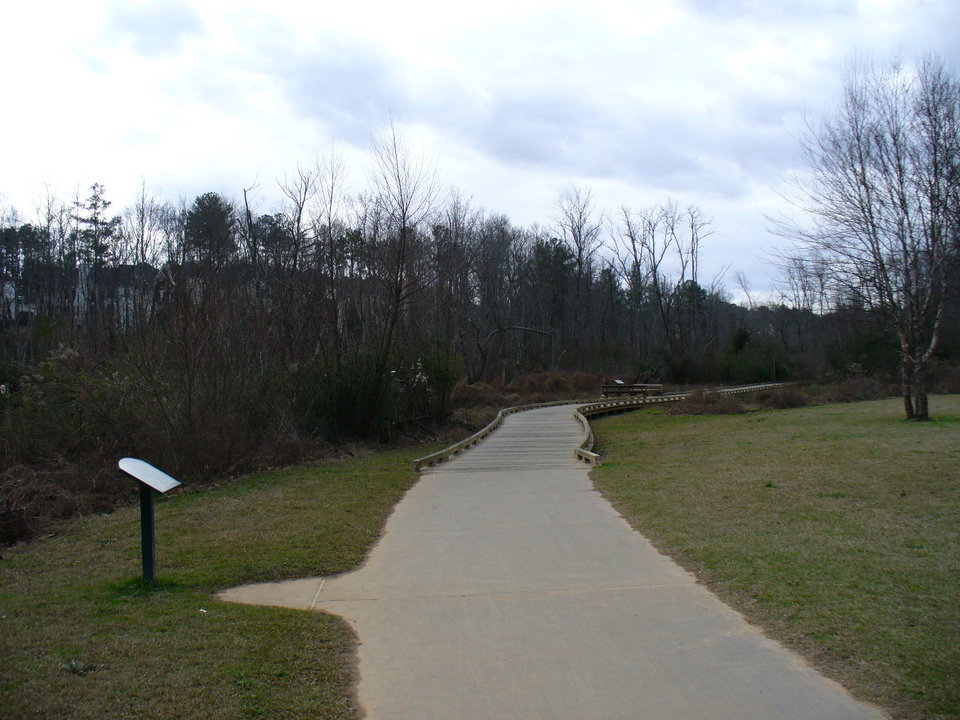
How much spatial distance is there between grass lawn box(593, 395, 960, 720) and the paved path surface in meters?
0.33

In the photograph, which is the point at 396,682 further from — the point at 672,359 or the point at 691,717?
the point at 672,359

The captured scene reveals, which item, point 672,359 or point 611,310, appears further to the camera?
point 611,310

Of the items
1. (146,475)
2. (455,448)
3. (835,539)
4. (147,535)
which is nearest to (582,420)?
(455,448)

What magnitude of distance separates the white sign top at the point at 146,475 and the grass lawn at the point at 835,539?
15.0 feet

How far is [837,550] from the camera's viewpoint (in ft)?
25.7

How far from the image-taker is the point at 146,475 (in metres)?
6.25

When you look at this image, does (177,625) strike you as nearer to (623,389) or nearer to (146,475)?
(146,475)

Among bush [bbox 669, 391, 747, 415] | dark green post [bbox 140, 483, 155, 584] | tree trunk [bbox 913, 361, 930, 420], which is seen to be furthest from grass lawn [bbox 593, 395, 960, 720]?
bush [bbox 669, 391, 747, 415]

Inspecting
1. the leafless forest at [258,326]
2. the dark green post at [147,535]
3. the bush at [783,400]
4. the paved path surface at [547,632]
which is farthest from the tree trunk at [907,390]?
the dark green post at [147,535]

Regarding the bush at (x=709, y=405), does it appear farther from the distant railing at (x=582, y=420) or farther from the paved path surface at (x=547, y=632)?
the paved path surface at (x=547, y=632)

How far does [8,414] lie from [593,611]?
1161 cm

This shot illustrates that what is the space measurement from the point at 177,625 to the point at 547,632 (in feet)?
8.63

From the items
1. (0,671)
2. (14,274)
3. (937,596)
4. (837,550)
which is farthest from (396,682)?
(14,274)

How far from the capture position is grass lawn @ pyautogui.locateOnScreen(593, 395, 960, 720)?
4926mm
